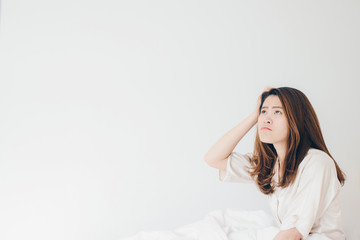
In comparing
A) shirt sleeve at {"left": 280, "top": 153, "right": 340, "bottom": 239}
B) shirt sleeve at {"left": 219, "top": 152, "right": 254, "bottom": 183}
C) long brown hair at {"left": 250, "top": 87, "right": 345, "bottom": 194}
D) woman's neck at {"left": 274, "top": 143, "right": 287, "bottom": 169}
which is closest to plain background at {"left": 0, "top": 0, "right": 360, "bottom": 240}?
shirt sleeve at {"left": 219, "top": 152, "right": 254, "bottom": 183}

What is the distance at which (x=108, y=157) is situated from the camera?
2178 millimetres

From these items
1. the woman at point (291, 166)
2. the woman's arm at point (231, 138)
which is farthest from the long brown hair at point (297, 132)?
the woman's arm at point (231, 138)

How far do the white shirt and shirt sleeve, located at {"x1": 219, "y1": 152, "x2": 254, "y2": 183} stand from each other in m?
0.24

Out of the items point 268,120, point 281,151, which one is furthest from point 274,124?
point 281,151

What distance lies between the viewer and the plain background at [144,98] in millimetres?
2111

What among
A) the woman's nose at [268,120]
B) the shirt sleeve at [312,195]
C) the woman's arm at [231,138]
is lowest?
the shirt sleeve at [312,195]

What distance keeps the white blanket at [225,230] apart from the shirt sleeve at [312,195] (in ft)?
0.33

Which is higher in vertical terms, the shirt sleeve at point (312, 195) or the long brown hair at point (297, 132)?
the long brown hair at point (297, 132)

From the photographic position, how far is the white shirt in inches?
48.4

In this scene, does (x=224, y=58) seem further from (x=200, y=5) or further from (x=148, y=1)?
(x=148, y=1)

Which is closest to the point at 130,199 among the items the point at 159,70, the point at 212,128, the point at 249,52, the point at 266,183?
the point at 212,128

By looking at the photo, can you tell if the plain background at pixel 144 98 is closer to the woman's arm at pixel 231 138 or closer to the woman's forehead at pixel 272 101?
the woman's arm at pixel 231 138

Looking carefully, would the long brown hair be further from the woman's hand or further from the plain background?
the plain background

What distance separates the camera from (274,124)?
1.42 meters
